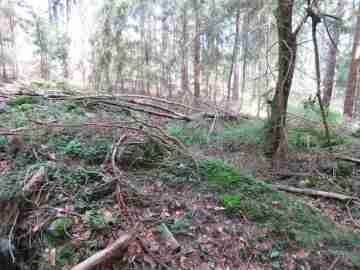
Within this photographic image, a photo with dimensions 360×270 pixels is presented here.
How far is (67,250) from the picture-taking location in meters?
2.30

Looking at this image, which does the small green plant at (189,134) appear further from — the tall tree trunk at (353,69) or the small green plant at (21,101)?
the tall tree trunk at (353,69)

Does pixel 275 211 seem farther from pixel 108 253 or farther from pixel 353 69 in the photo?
pixel 353 69

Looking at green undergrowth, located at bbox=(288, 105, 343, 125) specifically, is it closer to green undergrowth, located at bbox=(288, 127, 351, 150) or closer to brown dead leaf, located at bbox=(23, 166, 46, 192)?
green undergrowth, located at bbox=(288, 127, 351, 150)

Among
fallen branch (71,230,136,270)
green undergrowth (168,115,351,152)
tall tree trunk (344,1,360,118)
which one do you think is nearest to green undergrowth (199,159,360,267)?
fallen branch (71,230,136,270)

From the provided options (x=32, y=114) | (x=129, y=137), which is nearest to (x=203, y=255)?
(x=129, y=137)

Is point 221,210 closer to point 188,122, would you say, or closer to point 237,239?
point 237,239

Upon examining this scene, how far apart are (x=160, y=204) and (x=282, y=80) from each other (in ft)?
10.5

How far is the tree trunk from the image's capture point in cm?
425

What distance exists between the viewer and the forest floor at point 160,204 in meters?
2.40

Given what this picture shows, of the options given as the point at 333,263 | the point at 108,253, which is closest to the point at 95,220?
the point at 108,253

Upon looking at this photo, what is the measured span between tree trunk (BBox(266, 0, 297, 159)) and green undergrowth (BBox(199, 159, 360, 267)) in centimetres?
147

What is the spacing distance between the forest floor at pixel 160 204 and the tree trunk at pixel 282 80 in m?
0.41

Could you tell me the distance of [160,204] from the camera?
303cm

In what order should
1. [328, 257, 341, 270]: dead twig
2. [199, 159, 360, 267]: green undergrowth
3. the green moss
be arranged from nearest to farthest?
1. [328, 257, 341, 270]: dead twig
2. [199, 159, 360, 267]: green undergrowth
3. the green moss
